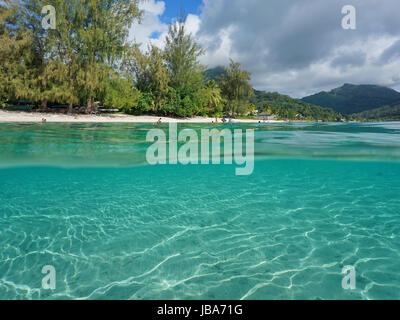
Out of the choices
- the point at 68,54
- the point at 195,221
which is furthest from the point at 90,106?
the point at 195,221

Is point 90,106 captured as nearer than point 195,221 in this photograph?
No

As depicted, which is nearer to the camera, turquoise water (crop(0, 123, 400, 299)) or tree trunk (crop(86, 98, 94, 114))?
turquoise water (crop(0, 123, 400, 299))

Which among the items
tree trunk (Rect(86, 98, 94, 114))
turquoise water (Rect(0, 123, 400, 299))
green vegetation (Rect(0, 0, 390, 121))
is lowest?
turquoise water (Rect(0, 123, 400, 299))

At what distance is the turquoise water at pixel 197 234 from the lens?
3430 mm

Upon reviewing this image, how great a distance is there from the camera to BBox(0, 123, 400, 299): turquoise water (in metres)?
3.43

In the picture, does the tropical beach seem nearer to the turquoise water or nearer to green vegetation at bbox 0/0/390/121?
the turquoise water

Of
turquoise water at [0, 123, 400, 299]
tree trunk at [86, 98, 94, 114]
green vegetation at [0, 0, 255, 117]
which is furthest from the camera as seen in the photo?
tree trunk at [86, 98, 94, 114]

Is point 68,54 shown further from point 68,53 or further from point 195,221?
point 195,221

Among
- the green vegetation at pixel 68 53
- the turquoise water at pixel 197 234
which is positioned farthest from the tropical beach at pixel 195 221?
the green vegetation at pixel 68 53

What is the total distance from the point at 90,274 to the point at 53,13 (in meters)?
37.7

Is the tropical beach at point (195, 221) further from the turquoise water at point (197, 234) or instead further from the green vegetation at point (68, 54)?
the green vegetation at point (68, 54)

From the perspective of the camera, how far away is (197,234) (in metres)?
5.01

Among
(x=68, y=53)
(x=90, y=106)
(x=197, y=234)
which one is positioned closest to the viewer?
(x=197, y=234)

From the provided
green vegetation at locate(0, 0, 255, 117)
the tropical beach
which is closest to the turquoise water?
the tropical beach
